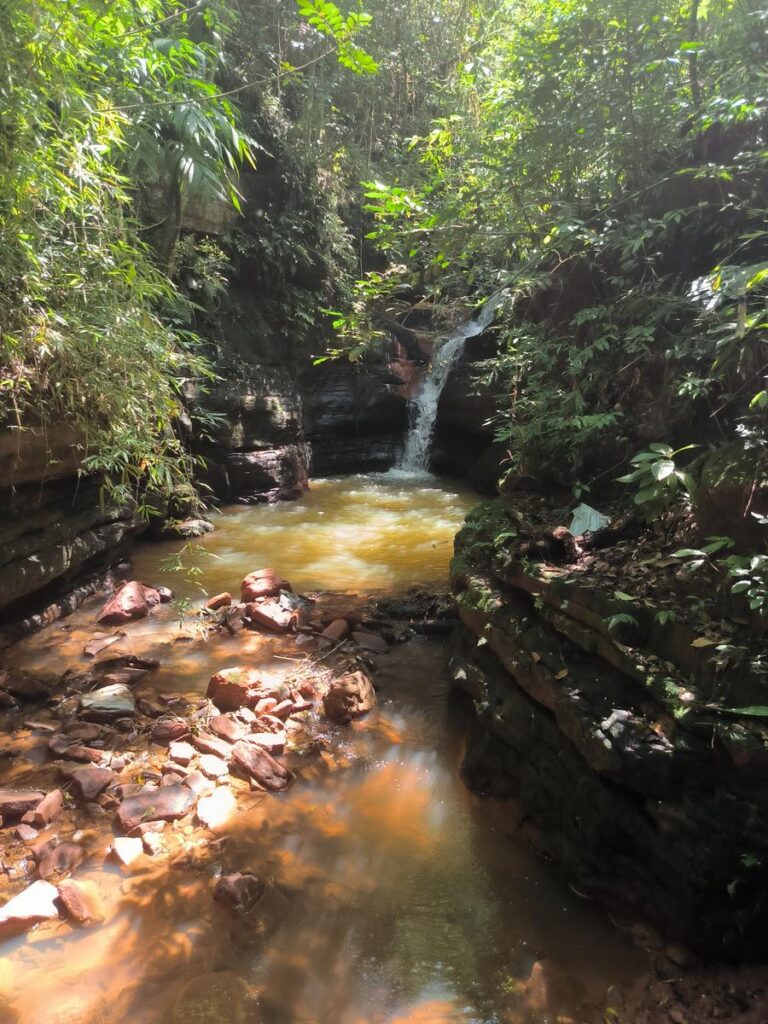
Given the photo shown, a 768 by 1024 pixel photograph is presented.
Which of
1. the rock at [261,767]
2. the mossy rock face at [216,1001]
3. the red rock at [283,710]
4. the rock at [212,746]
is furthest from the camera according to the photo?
the red rock at [283,710]

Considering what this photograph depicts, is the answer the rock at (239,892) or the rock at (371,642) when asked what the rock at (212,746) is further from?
the rock at (371,642)

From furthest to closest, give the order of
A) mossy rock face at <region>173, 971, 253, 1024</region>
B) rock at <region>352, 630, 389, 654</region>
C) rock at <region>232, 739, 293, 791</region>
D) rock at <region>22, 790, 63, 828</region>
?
rock at <region>352, 630, 389, 654</region> < rock at <region>232, 739, 293, 791</region> < rock at <region>22, 790, 63, 828</region> < mossy rock face at <region>173, 971, 253, 1024</region>

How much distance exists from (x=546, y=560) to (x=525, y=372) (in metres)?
2.86

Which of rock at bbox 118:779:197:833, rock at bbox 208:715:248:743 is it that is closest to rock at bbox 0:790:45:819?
rock at bbox 118:779:197:833

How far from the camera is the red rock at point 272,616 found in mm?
5078

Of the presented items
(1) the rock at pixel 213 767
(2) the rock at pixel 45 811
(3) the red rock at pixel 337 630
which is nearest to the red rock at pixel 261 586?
(3) the red rock at pixel 337 630

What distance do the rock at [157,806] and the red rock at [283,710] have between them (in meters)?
0.81

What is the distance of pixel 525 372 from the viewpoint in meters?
5.95

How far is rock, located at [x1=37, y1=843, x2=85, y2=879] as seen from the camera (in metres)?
2.60

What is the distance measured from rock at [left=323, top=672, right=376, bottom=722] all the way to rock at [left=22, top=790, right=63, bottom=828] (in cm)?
160

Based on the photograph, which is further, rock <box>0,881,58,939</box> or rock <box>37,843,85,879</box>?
rock <box>37,843,85,879</box>

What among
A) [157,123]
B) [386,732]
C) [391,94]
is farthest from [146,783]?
[391,94]

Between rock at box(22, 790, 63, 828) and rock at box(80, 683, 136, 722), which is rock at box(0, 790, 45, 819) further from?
rock at box(80, 683, 136, 722)

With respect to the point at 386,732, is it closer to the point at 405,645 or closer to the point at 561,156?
the point at 405,645
